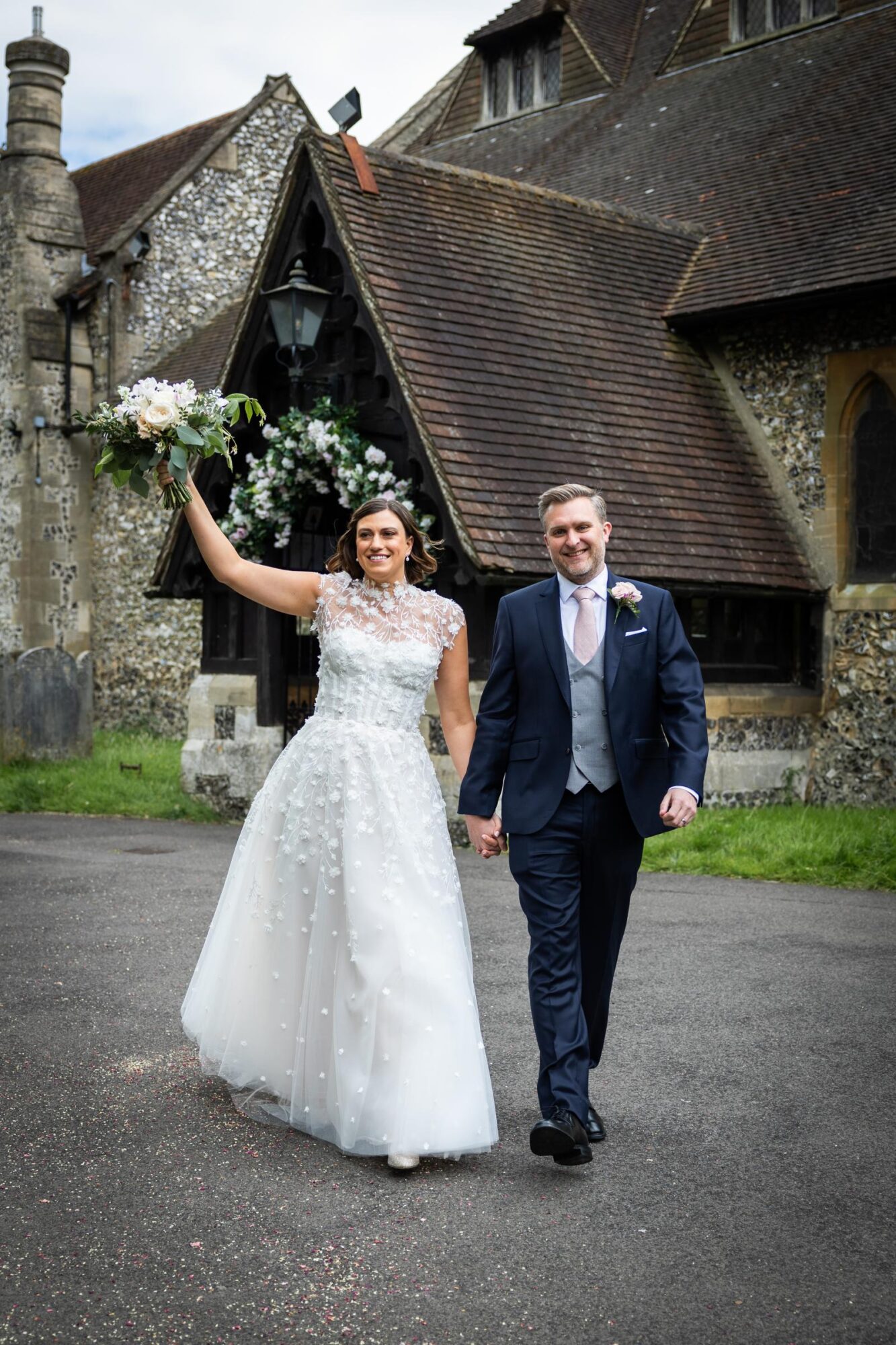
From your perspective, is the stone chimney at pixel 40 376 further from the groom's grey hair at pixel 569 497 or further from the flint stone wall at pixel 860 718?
the groom's grey hair at pixel 569 497

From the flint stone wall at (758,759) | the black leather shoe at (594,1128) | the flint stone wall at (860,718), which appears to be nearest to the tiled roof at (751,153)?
the flint stone wall at (860,718)

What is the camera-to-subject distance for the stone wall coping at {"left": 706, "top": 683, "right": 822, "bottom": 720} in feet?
43.7

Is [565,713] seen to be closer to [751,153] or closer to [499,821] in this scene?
[499,821]

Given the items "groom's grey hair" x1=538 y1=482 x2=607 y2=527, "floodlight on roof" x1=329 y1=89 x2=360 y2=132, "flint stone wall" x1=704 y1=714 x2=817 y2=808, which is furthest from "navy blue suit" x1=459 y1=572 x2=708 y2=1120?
"floodlight on roof" x1=329 y1=89 x2=360 y2=132

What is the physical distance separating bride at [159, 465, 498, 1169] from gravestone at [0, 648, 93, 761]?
459 inches

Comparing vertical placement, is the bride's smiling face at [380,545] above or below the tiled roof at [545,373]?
below

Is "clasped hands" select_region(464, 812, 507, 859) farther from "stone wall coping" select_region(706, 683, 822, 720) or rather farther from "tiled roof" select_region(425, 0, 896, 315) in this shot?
"tiled roof" select_region(425, 0, 896, 315)

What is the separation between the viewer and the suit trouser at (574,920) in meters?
4.28

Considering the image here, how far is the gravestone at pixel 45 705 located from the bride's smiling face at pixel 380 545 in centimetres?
1187

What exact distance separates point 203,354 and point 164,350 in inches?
57.4

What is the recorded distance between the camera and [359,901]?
15.1 ft

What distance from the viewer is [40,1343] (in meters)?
3.07

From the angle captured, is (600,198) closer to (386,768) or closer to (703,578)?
(703,578)

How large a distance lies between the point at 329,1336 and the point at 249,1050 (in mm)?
1683
